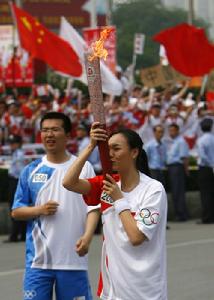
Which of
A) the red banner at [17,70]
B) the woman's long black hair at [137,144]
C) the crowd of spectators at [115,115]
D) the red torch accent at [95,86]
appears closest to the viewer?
Answer: the red torch accent at [95,86]

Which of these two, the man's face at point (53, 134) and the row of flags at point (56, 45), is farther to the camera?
the row of flags at point (56, 45)

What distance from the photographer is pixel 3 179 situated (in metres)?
14.8

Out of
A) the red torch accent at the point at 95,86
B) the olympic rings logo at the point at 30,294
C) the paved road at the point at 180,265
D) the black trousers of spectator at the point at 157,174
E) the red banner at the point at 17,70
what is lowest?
the paved road at the point at 180,265

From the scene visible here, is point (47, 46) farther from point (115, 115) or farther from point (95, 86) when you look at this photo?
point (95, 86)

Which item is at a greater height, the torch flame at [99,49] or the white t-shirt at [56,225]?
the torch flame at [99,49]

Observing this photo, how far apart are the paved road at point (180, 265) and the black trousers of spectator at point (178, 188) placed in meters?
1.68

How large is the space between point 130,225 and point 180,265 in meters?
5.90

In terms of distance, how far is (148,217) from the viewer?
16.0ft

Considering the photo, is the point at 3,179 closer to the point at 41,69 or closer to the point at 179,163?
the point at 179,163

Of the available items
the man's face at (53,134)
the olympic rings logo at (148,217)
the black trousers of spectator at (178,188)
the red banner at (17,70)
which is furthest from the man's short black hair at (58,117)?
the red banner at (17,70)

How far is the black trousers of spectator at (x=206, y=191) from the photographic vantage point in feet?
51.5

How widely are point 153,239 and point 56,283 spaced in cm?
114

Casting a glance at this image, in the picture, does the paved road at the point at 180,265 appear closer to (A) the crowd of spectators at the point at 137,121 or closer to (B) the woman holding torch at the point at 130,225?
(A) the crowd of spectators at the point at 137,121

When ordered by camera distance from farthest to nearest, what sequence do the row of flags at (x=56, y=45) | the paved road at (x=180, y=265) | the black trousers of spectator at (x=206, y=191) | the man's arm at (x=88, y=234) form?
the row of flags at (x=56, y=45)
the black trousers of spectator at (x=206, y=191)
the paved road at (x=180, y=265)
the man's arm at (x=88, y=234)
